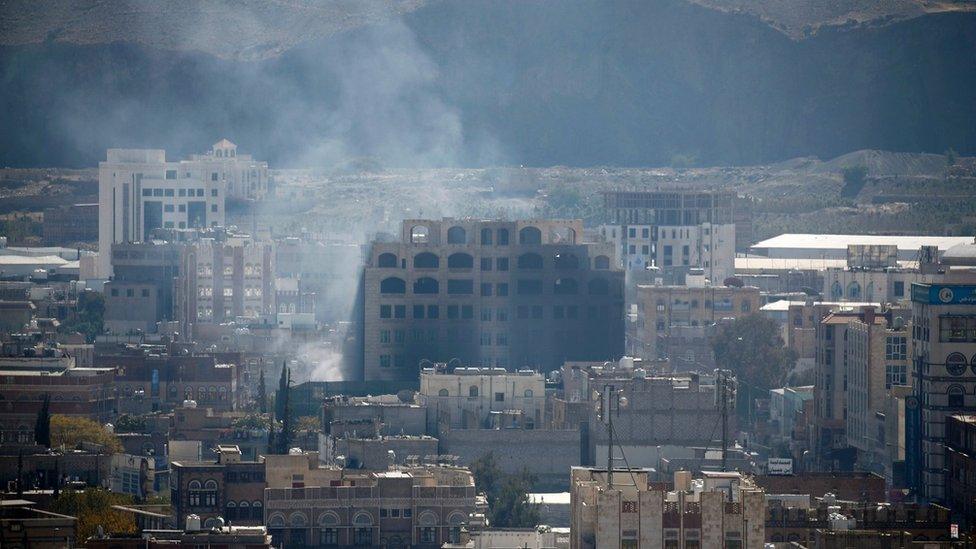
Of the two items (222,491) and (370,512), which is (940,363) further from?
(222,491)

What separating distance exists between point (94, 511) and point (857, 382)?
30.0m

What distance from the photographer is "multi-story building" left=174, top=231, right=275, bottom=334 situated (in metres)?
145

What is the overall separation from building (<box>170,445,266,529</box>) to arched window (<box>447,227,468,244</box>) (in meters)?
45.4

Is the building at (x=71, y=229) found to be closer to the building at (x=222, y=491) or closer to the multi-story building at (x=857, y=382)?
the multi-story building at (x=857, y=382)

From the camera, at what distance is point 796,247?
6909 inches

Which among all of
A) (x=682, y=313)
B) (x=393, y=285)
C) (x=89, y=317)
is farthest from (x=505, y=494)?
(x=89, y=317)

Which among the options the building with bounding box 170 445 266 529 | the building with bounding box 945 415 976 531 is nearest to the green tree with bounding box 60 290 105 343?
the building with bounding box 945 415 976 531

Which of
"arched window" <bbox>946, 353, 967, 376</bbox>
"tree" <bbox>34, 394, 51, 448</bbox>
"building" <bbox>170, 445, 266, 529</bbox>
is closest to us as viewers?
"building" <bbox>170, 445, 266, 529</bbox>

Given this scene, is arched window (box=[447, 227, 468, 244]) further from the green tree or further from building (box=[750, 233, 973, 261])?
building (box=[750, 233, 973, 261])

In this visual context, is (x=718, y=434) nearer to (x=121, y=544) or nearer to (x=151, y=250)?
(x=121, y=544)

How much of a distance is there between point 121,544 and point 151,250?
8423 cm

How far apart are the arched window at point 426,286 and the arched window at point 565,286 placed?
14.2 feet

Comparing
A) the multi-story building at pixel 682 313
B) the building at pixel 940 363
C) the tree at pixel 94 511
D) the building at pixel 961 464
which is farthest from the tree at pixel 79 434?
the multi-story building at pixel 682 313

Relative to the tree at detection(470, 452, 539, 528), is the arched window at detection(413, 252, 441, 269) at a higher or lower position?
higher
